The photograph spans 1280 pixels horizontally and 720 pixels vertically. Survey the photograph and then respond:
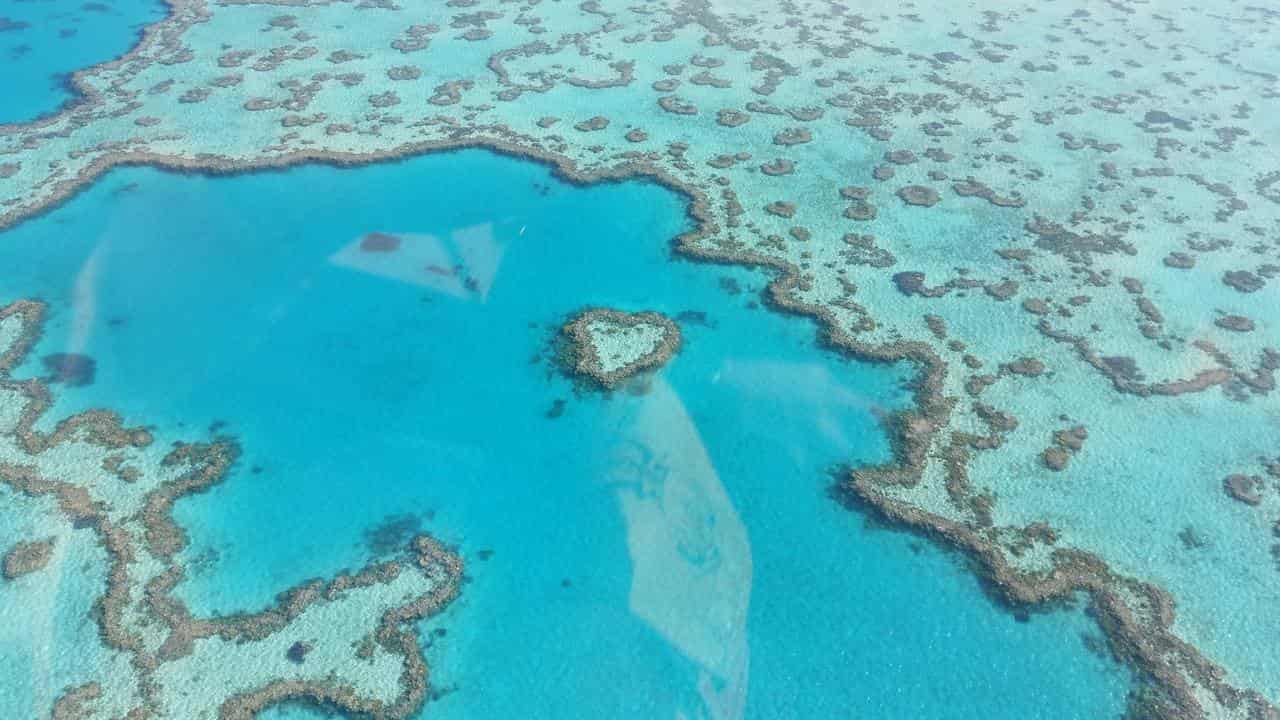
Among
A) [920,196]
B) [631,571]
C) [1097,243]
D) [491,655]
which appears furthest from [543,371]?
[1097,243]

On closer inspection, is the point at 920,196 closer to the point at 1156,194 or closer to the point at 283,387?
the point at 1156,194

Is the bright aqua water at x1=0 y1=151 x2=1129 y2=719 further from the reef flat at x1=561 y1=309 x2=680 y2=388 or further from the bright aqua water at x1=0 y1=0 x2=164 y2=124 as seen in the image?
the bright aqua water at x1=0 y1=0 x2=164 y2=124

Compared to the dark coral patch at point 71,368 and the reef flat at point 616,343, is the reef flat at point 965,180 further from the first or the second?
the dark coral patch at point 71,368

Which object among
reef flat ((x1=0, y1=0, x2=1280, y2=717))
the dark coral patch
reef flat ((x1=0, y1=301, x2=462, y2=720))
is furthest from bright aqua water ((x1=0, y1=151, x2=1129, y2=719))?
reef flat ((x1=0, y1=0, x2=1280, y2=717))

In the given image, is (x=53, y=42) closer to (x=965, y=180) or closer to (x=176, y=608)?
(x=176, y=608)

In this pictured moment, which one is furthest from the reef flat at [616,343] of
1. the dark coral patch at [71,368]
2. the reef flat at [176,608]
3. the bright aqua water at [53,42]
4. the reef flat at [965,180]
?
the bright aqua water at [53,42]

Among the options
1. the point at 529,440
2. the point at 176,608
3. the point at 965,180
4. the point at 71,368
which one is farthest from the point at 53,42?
the point at 965,180
